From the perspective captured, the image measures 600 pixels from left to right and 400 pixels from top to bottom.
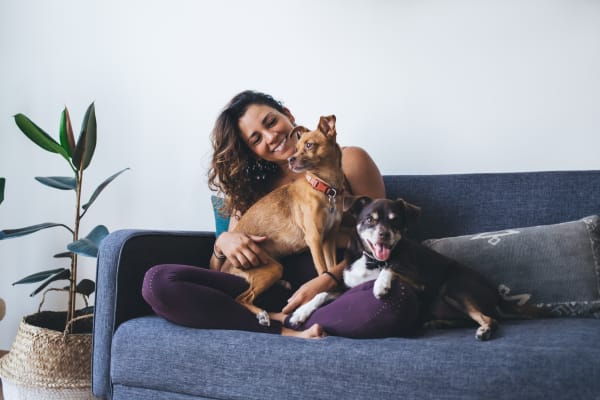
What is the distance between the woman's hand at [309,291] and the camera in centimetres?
198

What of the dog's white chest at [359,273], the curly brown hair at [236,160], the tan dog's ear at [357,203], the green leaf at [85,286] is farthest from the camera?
the green leaf at [85,286]

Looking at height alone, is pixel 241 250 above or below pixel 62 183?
below

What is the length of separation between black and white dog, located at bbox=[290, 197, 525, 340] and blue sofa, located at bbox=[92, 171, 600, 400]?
0.33 ft

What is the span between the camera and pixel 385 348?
1.49 m

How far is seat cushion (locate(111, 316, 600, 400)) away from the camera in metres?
1.33

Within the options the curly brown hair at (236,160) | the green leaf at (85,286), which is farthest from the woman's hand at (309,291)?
the green leaf at (85,286)

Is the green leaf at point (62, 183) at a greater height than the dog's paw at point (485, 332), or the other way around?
the green leaf at point (62, 183)

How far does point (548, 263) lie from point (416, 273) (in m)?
0.49

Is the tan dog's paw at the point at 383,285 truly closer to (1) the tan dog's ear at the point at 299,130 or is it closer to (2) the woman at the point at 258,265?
(2) the woman at the point at 258,265

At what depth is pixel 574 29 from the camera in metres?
2.50

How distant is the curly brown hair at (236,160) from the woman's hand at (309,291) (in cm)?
73

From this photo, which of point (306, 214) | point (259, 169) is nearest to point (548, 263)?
point (306, 214)

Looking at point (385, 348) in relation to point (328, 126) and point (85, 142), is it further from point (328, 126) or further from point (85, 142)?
point (85, 142)

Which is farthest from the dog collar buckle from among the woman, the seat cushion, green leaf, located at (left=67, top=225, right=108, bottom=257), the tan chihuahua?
green leaf, located at (left=67, top=225, right=108, bottom=257)
